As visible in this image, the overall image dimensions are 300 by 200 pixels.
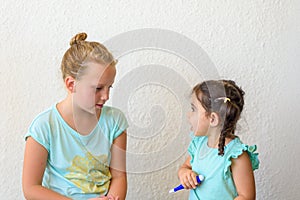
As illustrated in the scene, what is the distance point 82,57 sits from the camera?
1151 millimetres

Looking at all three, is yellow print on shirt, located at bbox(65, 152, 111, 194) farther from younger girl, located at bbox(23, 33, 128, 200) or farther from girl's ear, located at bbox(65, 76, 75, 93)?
girl's ear, located at bbox(65, 76, 75, 93)

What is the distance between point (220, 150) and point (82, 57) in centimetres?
42

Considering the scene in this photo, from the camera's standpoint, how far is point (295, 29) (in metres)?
1.50

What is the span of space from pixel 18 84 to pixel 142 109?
1.25 feet

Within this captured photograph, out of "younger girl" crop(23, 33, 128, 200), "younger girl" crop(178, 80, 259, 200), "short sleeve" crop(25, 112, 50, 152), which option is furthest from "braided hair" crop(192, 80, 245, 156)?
"short sleeve" crop(25, 112, 50, 152)

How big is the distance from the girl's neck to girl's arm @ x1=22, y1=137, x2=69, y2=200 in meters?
0.10

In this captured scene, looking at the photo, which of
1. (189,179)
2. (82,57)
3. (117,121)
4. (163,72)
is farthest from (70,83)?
(189,179)

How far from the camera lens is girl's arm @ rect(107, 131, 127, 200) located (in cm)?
125

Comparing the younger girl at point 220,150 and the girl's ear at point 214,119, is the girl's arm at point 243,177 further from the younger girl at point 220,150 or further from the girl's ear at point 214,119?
the girl's ear at point 214,119

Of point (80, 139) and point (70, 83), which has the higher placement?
point (70, 83)

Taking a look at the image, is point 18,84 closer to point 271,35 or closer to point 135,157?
point 135,157

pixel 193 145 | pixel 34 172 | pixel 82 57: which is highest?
pixel 82 57

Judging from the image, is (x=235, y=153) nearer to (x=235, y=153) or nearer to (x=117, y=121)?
(x=235, y=153)

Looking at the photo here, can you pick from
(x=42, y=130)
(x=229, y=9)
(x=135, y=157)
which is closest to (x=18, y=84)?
(x=42, y=130)
